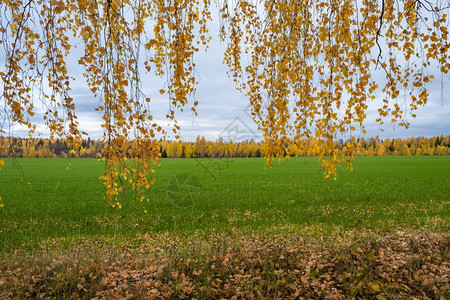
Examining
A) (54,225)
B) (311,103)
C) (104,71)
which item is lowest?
(54,225)

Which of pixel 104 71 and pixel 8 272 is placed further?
pixel 8 272

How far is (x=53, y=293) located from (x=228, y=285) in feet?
7.25

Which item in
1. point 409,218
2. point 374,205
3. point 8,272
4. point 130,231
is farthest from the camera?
point 374,205

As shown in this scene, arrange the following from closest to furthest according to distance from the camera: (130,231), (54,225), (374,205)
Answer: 1. (130,231)
2. (54,225)
3. (374,205)

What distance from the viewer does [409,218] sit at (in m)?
8.61

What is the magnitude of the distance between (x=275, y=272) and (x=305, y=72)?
264 cm

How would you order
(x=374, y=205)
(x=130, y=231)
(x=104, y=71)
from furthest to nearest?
1. (x=374, y=205)
2. (x=130, y=231)
3. (x=104, y=71)

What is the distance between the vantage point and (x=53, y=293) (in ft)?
11.8

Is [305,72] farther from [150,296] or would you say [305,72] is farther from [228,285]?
[150,296]

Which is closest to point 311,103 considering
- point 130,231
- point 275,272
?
point 275,272

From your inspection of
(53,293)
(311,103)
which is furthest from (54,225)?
(311,103)

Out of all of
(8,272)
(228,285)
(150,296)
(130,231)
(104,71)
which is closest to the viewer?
(104,71)

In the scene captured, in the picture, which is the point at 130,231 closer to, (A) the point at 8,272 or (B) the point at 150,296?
(A) the point at 8,272

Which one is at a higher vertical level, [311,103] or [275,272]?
[311,103]
